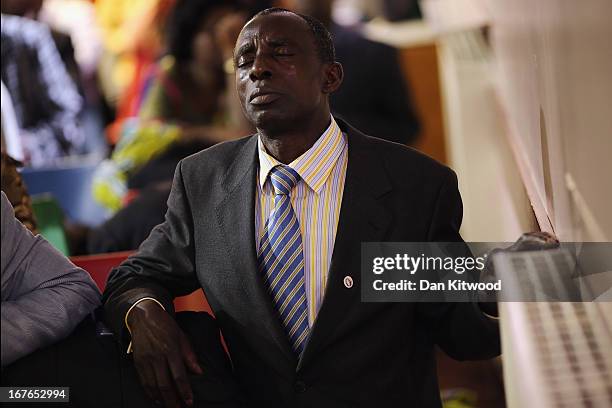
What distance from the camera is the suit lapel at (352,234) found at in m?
1.84

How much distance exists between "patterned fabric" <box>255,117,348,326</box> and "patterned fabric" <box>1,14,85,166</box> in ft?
10.2

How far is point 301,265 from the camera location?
1.89 metres

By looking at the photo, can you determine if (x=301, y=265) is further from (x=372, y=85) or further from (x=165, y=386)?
(x=372, y=85)


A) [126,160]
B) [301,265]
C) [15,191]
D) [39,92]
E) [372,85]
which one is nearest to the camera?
[301,265]

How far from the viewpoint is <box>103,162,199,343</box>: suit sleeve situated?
6.34ft

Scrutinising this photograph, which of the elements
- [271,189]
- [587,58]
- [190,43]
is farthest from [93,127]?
[587,58]

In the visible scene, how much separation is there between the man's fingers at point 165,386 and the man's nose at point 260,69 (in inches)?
18.9

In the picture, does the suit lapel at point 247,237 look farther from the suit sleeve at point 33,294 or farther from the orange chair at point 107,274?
the orange chair at point 107,274

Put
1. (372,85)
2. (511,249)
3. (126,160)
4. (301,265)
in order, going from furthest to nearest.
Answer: (372,85), (126,160), (301,265), (511,249)

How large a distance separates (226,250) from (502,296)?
470 mm

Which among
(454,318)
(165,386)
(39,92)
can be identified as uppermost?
(39,92)

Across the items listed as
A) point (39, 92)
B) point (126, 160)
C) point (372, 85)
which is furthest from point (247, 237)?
point (39, 92)

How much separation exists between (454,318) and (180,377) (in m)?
0.44

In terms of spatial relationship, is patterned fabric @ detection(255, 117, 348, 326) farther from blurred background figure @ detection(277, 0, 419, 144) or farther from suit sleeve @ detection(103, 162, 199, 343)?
blurred background figure @ detection(277, 0, 419, 144)
